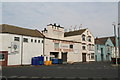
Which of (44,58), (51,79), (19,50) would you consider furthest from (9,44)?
(51,79)

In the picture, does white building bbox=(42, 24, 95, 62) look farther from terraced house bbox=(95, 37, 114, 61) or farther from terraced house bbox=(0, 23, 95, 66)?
terraced house bbox=(95, 37, 114, 61)

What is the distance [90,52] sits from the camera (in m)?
58.0

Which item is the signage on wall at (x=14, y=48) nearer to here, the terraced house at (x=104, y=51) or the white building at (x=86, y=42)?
the white building at (x=86, y=42)

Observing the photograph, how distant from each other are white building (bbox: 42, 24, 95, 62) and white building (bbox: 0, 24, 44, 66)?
12.1 feet

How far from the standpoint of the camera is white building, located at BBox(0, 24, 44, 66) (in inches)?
1282

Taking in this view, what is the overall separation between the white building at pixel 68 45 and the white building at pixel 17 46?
368cm

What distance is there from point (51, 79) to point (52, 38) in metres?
31.3

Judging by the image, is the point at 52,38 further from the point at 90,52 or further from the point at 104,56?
the point at 104,56

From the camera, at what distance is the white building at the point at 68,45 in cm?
4338

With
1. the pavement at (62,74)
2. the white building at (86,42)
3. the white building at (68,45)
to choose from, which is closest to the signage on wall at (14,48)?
the white building at (68,45)

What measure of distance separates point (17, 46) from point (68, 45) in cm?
1892

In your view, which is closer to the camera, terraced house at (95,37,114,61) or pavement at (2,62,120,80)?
pavement at (2,62,120,80)

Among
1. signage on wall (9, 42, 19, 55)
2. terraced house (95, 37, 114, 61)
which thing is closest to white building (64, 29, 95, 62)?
terraced house (95, 37, 114, 61)

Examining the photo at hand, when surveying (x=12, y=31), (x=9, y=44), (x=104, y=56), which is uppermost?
(x=12, y=31)
